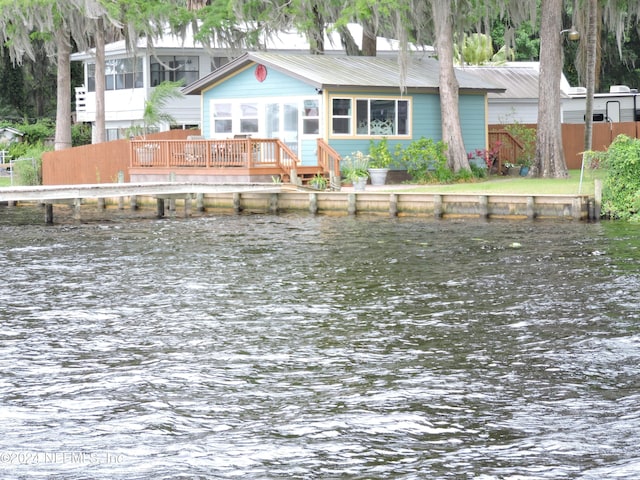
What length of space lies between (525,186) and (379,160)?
552 cm

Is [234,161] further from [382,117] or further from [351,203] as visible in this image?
[382,117]

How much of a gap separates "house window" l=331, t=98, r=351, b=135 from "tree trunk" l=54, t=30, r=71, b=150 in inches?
589

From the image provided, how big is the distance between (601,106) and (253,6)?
50.3 ft

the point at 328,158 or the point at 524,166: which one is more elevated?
the point at 328,158

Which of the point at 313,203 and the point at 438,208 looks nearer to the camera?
the point at 438,208

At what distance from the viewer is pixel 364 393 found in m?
11.9

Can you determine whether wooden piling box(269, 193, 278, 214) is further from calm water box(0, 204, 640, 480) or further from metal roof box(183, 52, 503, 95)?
calm water box(0, 204, 640, 480)

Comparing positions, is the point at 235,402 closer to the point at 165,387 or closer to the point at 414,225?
the point at 165,387

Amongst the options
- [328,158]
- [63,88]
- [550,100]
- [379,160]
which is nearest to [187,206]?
[328,158]

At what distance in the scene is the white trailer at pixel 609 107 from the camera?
45938 mm

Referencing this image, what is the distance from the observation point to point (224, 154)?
35.7 m

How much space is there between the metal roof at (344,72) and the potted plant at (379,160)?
2035 mm

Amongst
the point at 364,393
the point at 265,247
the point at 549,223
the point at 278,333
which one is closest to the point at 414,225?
the point at 549,223

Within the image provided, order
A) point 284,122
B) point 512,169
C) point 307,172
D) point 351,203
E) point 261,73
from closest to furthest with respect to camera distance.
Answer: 1. point 351,203
2. point 307,172
3. point 284,122
4. point 261,73
5. point 512,169
